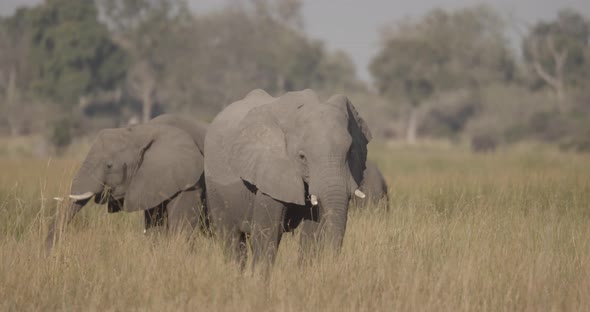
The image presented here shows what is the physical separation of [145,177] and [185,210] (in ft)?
1.71

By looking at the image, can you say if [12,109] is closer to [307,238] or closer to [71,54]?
[71,54]

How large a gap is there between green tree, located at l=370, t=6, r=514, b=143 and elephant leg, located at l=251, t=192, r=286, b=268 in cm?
4337

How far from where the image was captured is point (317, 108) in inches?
250

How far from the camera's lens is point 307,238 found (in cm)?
672

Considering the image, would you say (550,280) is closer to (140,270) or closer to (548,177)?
(140,270)

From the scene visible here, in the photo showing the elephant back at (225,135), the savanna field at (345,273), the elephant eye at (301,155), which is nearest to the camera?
the savanna field at (345,273)

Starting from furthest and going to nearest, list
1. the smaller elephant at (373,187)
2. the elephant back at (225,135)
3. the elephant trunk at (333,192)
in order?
the smaller elephant at (373,187)
the elephant back at (225,135)
the elephant trunk at (333,192)

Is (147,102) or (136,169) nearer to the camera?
(136,169)

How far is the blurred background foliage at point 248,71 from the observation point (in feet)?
155

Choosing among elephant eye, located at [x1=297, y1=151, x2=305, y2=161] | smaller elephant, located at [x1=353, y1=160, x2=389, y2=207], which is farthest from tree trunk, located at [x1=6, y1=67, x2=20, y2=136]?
elephant eye, located at [x1=297, y1=151, x2=305, y2=161]

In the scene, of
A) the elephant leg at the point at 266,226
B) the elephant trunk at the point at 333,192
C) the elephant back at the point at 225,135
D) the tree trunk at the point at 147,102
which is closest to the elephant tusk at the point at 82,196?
the elephant back at the point at 225,135

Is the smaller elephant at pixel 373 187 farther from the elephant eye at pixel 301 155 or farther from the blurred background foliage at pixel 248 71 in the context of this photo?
the blurred background foliage at pixel 248 71

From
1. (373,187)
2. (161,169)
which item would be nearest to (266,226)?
(161,169)

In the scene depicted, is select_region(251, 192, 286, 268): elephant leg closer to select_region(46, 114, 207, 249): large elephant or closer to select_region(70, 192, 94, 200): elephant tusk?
select_region(46, 114, 207, 249): large elephant
